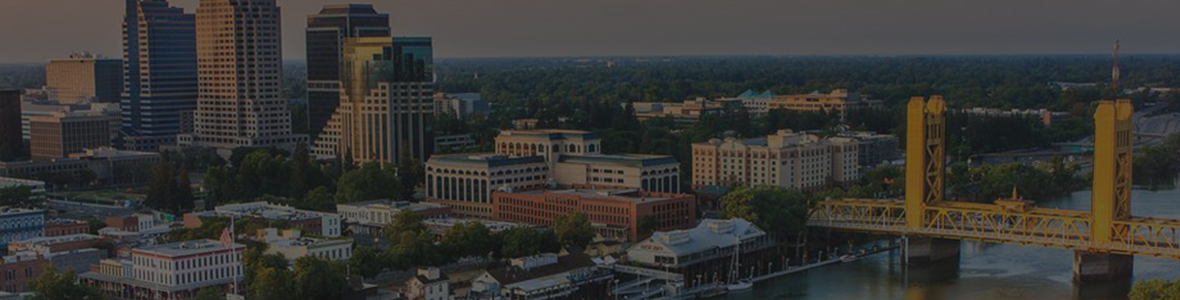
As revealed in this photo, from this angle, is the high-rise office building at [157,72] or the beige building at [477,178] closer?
the beige building at [477,178]

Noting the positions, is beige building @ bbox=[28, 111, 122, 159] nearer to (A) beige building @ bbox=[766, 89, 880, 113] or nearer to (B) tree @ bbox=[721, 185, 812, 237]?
(B) tree @ bbox=[721, 185, 812, 237]

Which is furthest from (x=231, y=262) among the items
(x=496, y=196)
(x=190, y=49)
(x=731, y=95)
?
(x=731, y=95)

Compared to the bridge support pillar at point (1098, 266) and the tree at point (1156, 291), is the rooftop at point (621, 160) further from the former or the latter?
the tree at point (1156, 291)

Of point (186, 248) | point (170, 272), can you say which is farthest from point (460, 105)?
point (170, 272)

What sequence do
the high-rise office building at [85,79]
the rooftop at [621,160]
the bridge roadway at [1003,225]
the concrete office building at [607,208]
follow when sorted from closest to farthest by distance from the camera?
the bridge roadway at [1003,225] → the concrete office building at [607,208] → the rooftop at [621,160] → the high-rise office building at [85,79]

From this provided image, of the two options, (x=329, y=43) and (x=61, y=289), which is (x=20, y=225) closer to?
(x=61, y=289)

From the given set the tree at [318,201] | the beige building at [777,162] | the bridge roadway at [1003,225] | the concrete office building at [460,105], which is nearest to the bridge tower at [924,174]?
the bridge roadway at [1003,225]
